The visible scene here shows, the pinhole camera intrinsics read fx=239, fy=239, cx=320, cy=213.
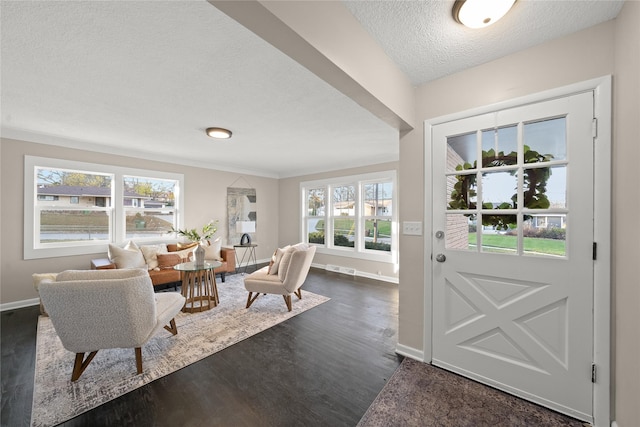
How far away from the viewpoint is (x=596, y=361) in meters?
1.43

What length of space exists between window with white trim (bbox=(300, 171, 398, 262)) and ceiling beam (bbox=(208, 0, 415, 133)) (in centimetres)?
302

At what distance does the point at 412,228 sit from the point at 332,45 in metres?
1.54

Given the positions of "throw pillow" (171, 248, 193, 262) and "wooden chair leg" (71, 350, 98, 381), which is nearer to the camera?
"wooden chair leg" (71, 350, 98, 381)

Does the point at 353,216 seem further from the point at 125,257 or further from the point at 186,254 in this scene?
the point at 125,257

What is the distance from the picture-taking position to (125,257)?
3.61m

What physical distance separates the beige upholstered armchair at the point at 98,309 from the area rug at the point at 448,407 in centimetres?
174

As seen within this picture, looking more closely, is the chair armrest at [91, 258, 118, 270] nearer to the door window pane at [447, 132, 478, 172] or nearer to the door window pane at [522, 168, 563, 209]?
the door window pane at [447, 132, 478, 172]

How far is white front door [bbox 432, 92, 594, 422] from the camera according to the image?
1491 millimetres

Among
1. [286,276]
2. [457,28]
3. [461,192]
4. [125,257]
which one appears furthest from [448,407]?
[125,257]

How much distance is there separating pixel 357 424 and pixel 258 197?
211 inches

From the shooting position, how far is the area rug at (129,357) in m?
1.62

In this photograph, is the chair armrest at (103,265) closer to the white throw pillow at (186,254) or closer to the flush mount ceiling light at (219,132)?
the white throw pillow at (186,254)

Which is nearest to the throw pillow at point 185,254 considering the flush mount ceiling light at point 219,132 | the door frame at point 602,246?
the flush mount ceiling light at point 219,132

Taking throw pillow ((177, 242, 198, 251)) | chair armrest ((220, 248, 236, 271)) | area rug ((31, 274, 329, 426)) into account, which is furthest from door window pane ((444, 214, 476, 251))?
throw pillow ((177, 242, 198, 251))
